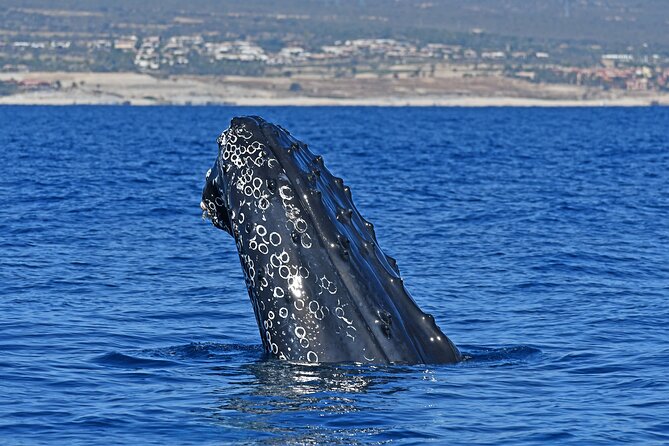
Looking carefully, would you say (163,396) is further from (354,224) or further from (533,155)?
(533,155)

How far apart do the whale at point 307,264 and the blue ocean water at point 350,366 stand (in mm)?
365

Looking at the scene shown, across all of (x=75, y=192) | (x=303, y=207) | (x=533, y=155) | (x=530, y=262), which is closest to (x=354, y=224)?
(x=303, y=207)

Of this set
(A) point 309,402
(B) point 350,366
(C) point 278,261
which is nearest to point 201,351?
(A) point 309,402

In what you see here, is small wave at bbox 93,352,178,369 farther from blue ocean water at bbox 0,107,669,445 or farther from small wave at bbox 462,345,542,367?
small wave at bbox 462,345,542,367

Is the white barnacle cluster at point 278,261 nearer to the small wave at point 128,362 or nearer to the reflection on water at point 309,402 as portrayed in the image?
the reflection on water at point 309,402

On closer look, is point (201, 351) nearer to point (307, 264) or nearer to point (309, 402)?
point (309, 402)

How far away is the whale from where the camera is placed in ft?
30.1

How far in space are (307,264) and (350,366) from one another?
0.81 m

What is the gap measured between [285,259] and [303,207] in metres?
0.37

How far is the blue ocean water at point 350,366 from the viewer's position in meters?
9.91

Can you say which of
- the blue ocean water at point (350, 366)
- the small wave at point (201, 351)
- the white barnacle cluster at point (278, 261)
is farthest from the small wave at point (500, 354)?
the white barnacle cluster at point (278, 261)

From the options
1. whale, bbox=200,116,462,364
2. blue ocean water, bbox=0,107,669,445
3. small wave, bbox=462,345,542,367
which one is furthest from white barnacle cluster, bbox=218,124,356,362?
small wave, bbox=462,345,542,367

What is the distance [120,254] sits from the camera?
20.9 metres

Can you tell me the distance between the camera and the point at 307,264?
919 cm
